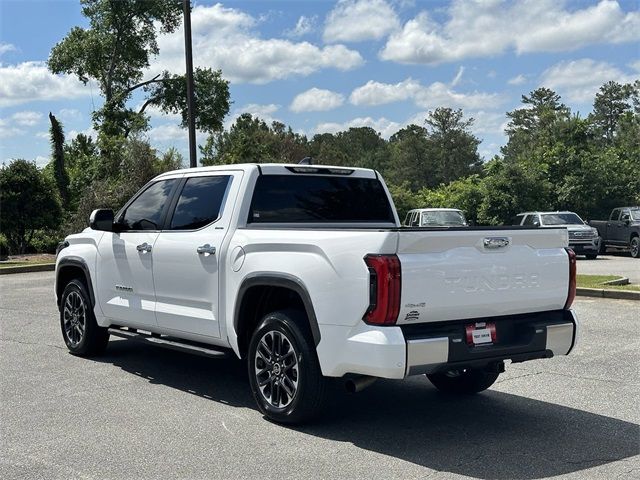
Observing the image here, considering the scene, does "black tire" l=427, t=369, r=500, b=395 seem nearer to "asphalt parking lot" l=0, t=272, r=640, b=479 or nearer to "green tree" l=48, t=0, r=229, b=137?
"asphalt parking lot" l=0, t=272, r=640, b=479

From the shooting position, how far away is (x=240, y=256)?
6109 mm

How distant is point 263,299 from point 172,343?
1270mm

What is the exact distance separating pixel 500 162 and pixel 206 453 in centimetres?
3219

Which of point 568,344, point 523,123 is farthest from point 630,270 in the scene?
point 523,123

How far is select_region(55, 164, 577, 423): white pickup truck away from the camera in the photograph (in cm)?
502

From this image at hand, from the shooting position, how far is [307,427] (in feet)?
18.5

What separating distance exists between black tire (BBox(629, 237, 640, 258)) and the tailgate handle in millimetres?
21844

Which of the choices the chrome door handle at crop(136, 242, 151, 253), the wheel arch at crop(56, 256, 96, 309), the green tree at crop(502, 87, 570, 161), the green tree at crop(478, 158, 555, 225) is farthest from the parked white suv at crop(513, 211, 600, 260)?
the green tree at crop(502, 87, 570, 161)

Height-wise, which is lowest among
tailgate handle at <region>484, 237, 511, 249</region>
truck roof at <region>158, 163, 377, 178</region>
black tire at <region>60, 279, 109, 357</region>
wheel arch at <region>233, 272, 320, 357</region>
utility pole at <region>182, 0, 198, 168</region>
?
black tire at <region>60, 279, 109, 357</region>

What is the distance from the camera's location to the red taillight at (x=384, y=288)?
193 inches

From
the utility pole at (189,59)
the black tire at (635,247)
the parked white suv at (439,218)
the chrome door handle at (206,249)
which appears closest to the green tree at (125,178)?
the utility pole at (189,59)

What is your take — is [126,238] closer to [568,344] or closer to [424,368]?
[424,368]

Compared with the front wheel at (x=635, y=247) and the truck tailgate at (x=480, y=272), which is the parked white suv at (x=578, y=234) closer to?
the front wheel at (x=635, y=247)

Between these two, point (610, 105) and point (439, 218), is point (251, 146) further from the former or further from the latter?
point (610, 105)
